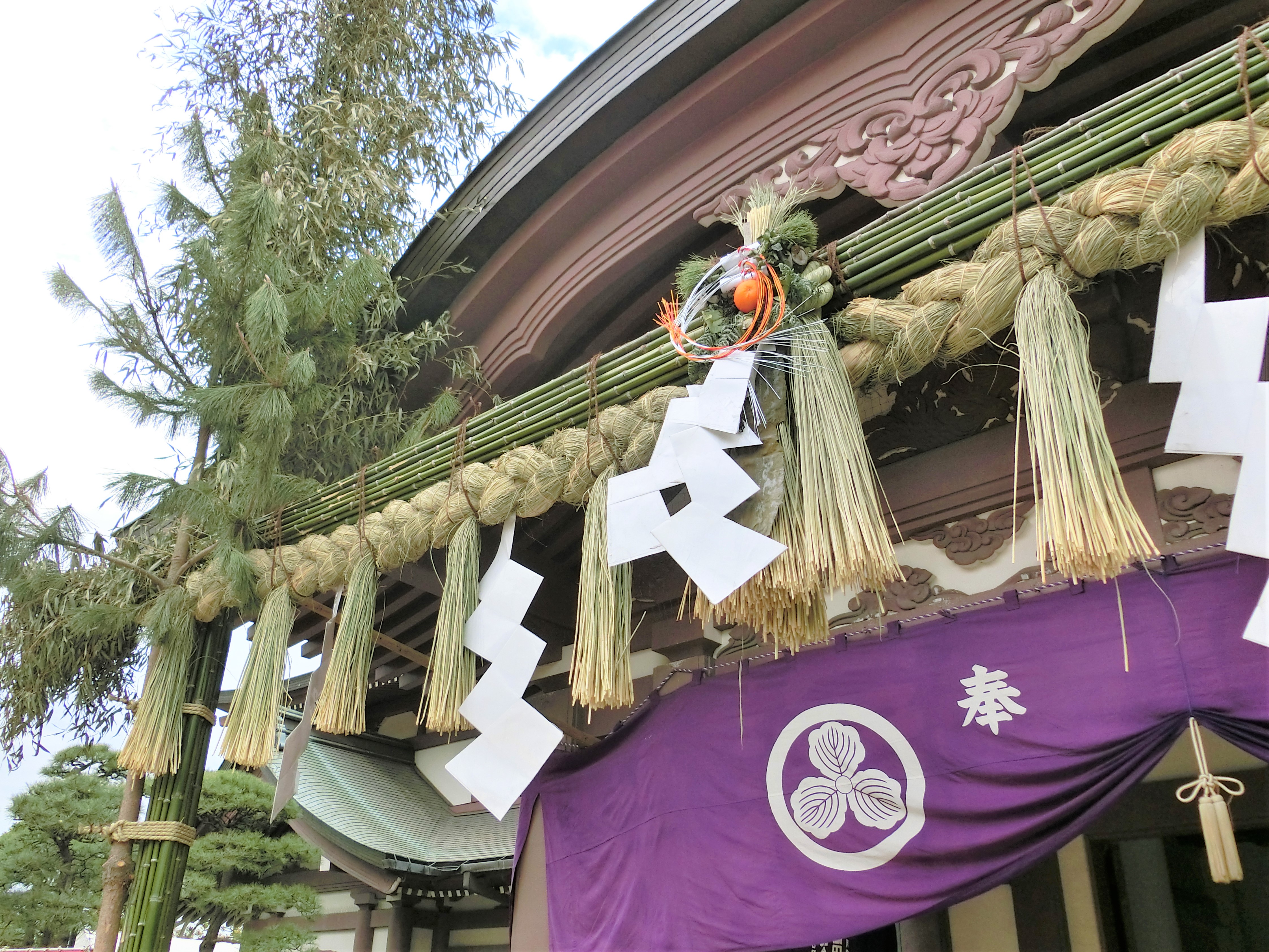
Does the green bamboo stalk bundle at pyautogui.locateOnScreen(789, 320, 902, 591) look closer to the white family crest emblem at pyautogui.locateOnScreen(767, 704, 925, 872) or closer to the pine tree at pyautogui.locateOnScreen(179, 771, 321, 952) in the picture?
the white family crest emblem at pyautogui.locateOnScreen(767, 704, 925, 872)

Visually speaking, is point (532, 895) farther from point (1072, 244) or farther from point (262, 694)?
point (1072, 244)

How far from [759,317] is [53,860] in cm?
689

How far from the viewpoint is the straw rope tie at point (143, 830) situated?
330cm

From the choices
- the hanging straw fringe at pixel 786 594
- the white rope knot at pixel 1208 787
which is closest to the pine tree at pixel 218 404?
the hanging straw fringe at pixel 786 594

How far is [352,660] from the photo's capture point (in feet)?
9.73

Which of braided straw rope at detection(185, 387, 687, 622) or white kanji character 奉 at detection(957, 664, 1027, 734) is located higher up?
braided straw rope at detection(185, 387, 687, 622)

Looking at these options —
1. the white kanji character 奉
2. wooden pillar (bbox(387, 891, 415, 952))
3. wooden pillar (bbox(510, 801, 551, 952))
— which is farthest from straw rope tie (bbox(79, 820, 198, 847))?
the white kanji character 奉

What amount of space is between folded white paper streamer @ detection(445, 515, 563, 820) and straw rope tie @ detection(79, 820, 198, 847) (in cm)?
143

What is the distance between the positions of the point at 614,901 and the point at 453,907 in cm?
210

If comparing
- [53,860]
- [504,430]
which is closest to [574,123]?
[504,430]

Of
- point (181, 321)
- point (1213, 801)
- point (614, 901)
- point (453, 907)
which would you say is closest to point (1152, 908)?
point (1213, 801)

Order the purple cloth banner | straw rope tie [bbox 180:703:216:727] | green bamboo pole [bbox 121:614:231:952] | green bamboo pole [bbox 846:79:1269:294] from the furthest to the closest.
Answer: straw rope tie [bbox 180:703:216:727], green bamboo pole [bbox 121:614:231:952], the purple cloth banner, green bamboo pole [bbox 846:79:1269:294]

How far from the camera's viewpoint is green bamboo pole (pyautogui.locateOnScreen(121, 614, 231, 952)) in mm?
3232

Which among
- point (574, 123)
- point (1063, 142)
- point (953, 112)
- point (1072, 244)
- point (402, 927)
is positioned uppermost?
point (574, 123)
